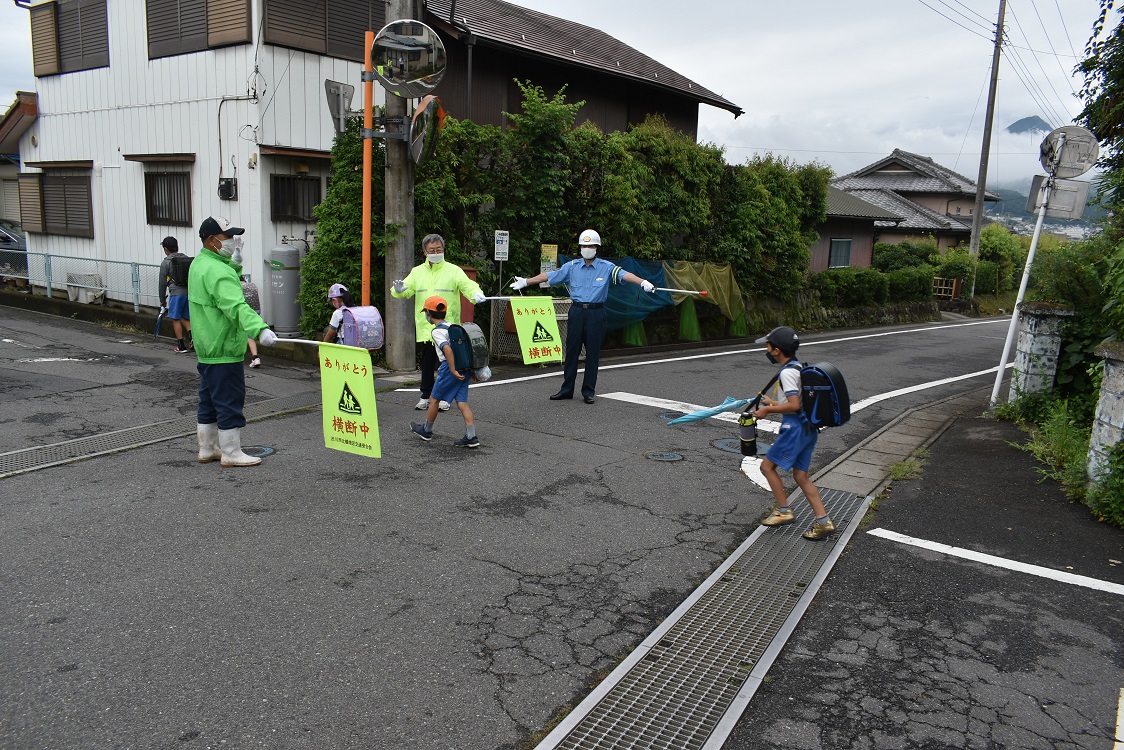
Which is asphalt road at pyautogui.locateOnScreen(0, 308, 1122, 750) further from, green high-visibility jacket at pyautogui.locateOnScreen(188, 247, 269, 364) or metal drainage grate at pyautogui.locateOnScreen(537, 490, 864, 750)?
green high-visibility jacket at pyautogui.locateOnScreen(188, 247, 269, 364)

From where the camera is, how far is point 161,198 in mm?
14359

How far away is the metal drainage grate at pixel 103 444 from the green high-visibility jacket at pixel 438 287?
1776mm

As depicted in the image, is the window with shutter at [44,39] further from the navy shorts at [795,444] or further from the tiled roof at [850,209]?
the tiled roof at [850,209]

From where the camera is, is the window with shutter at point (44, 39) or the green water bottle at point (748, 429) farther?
A: the window with shutter at point (44, 39)

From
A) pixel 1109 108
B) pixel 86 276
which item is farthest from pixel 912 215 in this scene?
pixel 86 276

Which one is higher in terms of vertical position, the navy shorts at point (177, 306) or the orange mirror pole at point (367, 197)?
the orange mirror pole at point (367, 197)

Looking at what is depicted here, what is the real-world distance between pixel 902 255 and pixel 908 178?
53.2ft

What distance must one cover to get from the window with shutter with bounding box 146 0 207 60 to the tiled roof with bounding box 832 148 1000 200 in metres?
40.0

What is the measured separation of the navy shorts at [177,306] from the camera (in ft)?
37.2

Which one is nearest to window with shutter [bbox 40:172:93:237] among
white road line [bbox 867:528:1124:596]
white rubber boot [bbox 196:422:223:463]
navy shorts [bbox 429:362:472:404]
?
white rubber boot [bbox 196:422:223:463]

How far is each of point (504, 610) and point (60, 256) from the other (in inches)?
598

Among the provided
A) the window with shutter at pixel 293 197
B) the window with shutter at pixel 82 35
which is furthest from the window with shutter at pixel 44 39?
the window with shutter at pixel 293 197

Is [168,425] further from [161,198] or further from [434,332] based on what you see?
[161,198]

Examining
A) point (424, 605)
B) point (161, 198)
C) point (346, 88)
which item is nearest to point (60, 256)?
point (161, 198)
